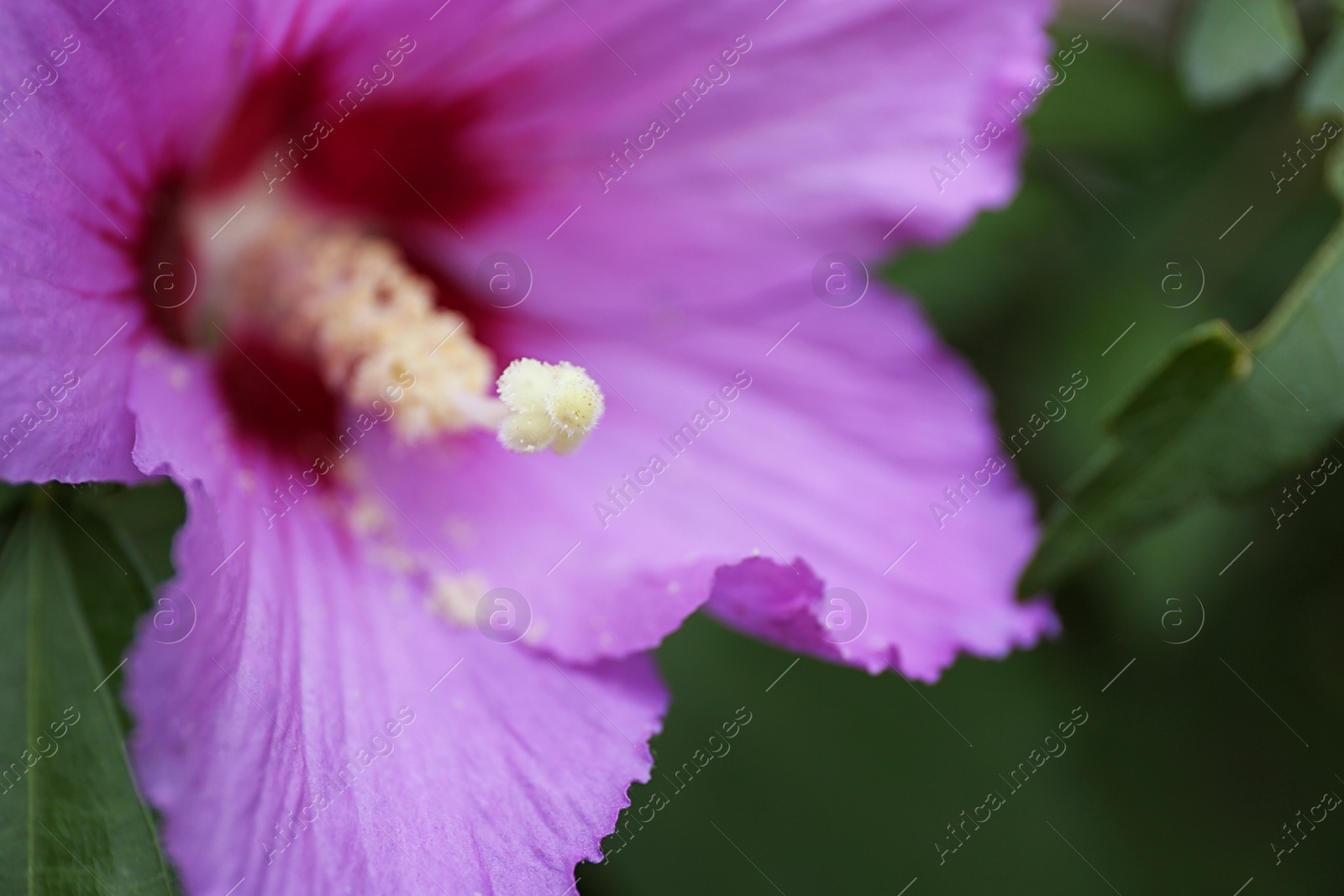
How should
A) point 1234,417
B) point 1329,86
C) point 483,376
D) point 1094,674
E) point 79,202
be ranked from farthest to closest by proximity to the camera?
point 1094,674
point 483,376
point 1329,86
point 1234,417
point 79,202

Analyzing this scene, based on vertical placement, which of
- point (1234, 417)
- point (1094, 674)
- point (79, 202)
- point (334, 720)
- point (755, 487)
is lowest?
point (1094, 674)

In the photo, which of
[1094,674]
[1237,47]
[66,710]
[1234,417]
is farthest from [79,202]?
[1094,674]

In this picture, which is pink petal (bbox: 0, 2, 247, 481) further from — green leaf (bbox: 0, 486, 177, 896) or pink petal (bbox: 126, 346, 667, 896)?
green leaf (bbox: 0, 486, 177, 896)

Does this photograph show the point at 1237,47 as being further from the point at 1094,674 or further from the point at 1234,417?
the point at 1094,674

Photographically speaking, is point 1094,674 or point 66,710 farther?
point 1094,674

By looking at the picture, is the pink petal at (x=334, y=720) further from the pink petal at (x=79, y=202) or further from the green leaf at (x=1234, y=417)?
the green leaf at (x=1234, y=417)

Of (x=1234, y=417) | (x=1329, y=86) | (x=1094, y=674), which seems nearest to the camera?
(x=1234, y=417)

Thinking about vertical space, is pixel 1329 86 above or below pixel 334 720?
below
